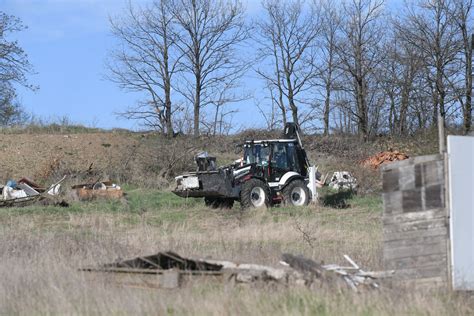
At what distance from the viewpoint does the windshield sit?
76.8 feet

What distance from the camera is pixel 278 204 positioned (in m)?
23.8

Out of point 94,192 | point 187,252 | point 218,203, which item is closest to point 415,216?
point 187,252

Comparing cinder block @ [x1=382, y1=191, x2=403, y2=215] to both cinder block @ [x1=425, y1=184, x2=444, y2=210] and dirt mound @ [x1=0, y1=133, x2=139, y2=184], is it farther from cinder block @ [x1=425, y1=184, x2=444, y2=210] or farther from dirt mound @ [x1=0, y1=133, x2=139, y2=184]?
dirt mound @ [x1=0, y1=133, x2=139, y2=184]

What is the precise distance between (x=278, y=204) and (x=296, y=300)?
16.4 m

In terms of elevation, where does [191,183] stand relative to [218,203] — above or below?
above

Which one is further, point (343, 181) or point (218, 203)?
point (343, 181)

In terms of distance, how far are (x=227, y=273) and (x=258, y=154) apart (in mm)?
15522

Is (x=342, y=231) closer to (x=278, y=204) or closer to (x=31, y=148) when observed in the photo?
(x=278, y=204)

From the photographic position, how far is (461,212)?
784 cm

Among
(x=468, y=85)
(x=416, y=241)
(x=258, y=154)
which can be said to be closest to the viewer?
(x=416, y=241)

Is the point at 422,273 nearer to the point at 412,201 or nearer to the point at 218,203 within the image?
the point at 412,201

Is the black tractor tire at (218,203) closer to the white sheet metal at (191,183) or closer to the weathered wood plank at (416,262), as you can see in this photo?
the white sheet metal at (191,183)

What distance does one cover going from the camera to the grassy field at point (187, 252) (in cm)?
729

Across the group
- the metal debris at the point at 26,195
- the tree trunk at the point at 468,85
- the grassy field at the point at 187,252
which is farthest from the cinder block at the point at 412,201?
the tree trunk at the point at 468,85
